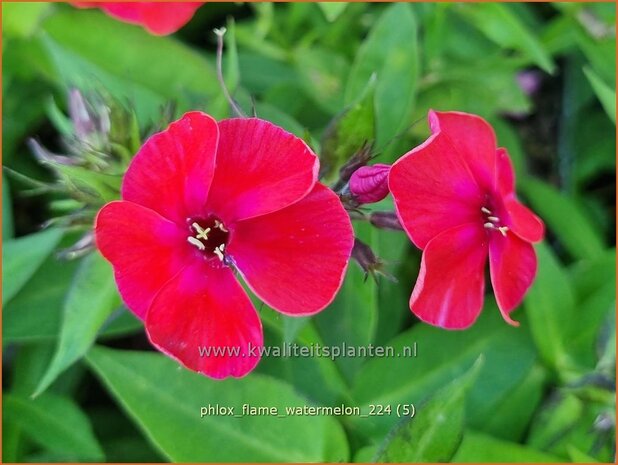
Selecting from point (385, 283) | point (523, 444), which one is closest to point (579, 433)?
point (523, 444)

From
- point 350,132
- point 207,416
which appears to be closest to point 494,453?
point 207,416

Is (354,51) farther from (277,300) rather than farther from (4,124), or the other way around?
(277,300)

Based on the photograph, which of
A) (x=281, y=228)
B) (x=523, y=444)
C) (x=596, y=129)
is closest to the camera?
(x=281, y=228)

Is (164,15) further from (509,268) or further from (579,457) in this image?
(579,457)

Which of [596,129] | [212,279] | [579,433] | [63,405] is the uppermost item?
[212,279]

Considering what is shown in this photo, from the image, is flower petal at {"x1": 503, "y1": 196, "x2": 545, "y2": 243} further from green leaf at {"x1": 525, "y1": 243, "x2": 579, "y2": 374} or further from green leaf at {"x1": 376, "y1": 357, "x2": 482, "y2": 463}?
green leaf at {"x1": 525, "y1": 243, "x2": 579, "y2": 374}

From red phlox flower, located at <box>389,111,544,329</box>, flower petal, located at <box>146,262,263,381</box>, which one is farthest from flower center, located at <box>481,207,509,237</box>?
flower petal, located at <box>146,262,263,381</box>

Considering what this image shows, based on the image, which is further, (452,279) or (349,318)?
(349,318)
